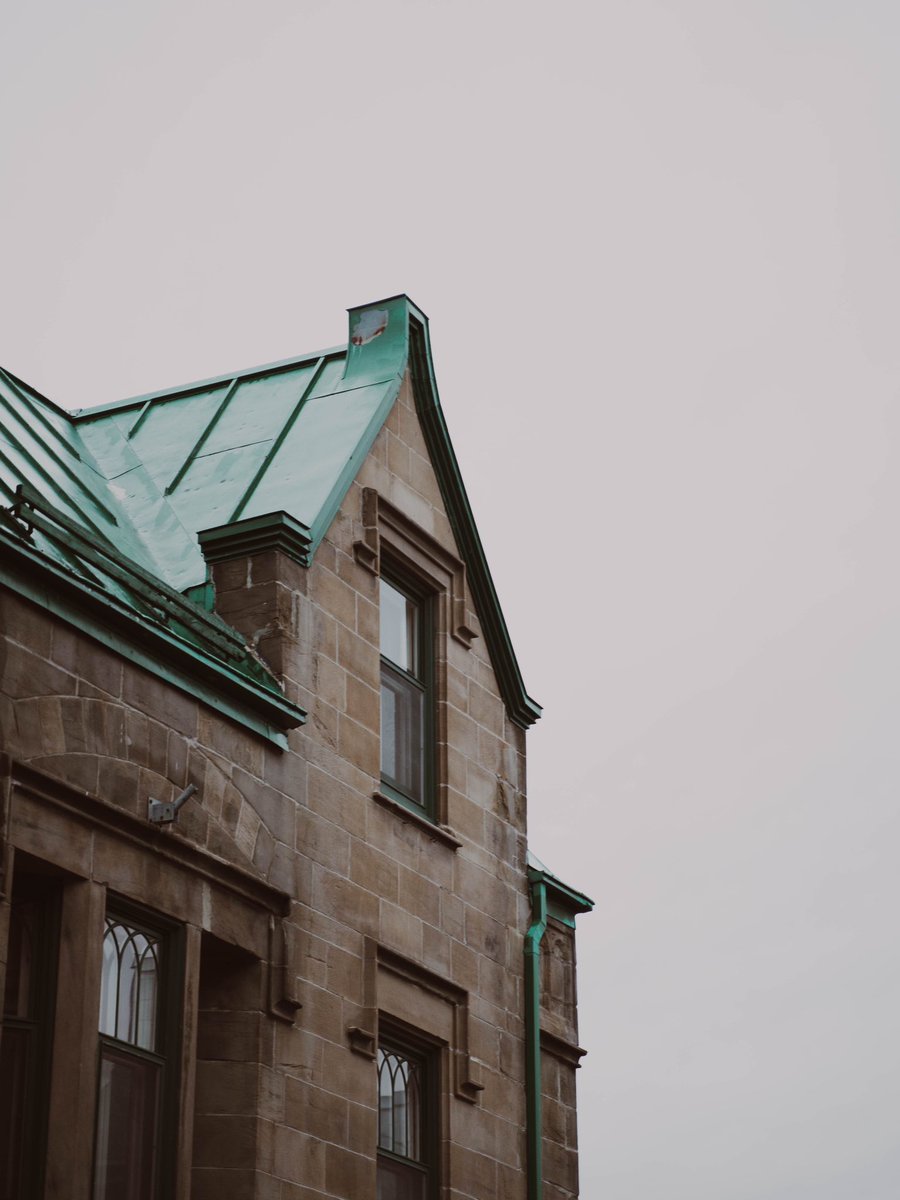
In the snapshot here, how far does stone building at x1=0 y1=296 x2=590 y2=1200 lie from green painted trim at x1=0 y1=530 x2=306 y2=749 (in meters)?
0.02

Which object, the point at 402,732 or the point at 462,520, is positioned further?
the point at 462,520

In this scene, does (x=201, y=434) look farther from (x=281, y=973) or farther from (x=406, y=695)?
(x=281, y=973)

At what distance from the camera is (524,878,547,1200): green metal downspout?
17.0 metres

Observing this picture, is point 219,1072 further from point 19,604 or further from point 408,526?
point 408,526

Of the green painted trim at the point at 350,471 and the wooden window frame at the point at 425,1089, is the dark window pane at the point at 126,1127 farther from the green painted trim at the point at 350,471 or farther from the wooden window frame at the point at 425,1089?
A: the green painted trim at the point at 350,471

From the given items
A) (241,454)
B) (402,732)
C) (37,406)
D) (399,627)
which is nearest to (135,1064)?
(402,732)

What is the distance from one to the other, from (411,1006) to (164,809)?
3.56m

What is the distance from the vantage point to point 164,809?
42.8 ft

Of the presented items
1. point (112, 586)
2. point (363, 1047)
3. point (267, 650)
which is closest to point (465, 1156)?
point (363, 1047)

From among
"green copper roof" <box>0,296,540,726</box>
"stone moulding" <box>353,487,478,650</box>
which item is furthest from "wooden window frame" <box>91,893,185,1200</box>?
"stone moulding" <box>353,487,478,650</box>

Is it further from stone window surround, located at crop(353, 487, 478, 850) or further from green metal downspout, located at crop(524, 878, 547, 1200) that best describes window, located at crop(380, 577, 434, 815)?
green metal downspout, located at crop(524, 878, 547, 1200)

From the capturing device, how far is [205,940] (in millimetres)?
13547

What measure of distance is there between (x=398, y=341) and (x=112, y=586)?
5.31m

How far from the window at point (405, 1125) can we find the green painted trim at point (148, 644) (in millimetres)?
2946
